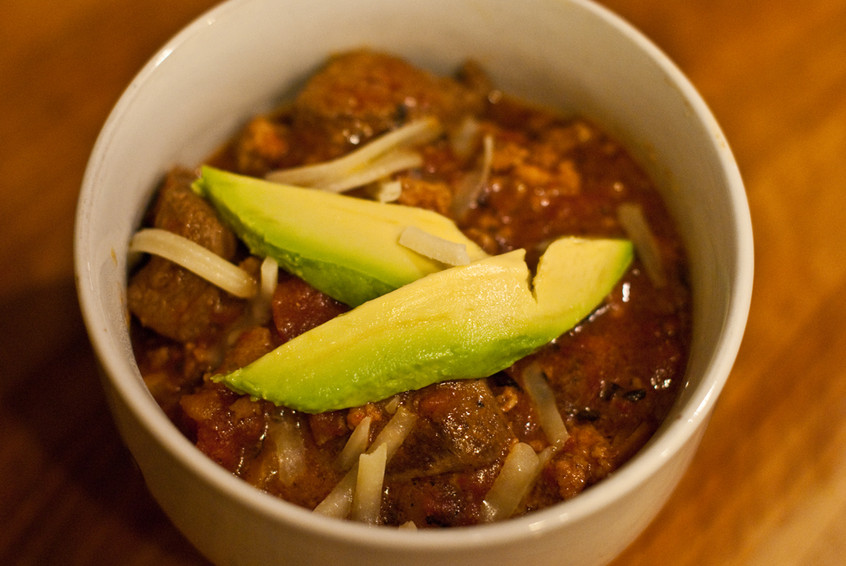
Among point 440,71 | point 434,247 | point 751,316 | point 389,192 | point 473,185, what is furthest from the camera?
point 440,71

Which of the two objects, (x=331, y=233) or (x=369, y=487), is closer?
(x=369, y=487)

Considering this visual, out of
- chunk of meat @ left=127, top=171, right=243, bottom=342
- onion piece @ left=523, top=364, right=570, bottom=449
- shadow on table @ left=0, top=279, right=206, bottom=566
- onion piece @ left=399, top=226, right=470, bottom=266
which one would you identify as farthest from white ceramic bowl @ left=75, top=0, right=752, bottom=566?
onion piece @ left=399, top=226, right=470, bottom=266

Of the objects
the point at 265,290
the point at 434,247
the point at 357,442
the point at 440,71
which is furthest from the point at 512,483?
the point at 440,71

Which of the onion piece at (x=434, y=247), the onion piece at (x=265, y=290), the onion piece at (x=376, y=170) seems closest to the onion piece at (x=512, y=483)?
the onion piece at (x=434, y=247)

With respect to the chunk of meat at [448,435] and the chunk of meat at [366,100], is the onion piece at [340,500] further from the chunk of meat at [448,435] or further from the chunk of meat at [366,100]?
the chunk of meat at [366,100]

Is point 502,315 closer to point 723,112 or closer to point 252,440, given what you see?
point 252,440

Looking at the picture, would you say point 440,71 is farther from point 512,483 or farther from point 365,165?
point 512,483

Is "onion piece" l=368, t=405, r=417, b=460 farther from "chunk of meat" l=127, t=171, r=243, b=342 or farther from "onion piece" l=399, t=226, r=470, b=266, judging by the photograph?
"chunk of meat" l=127, t=171, r=243, b=342
